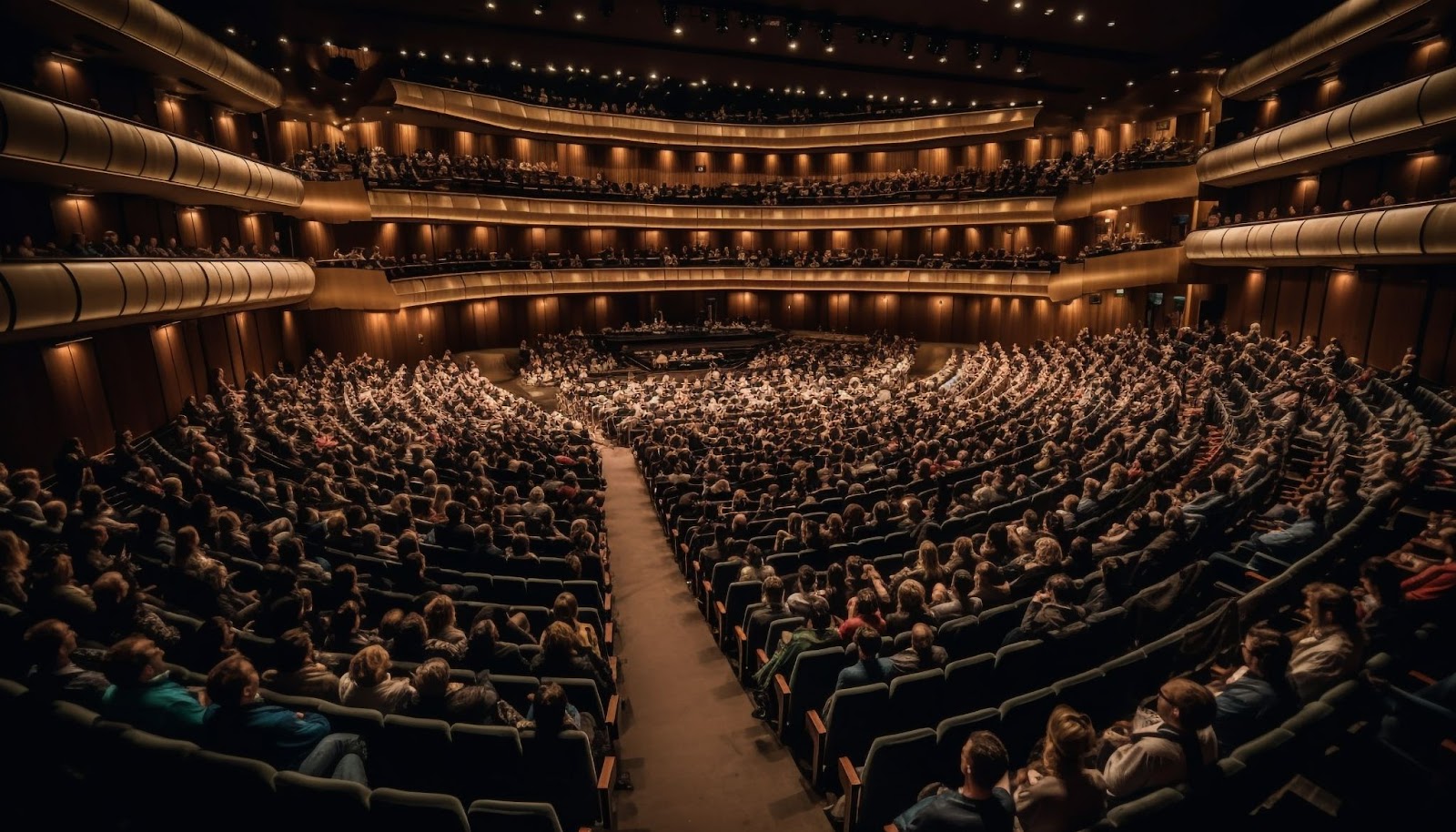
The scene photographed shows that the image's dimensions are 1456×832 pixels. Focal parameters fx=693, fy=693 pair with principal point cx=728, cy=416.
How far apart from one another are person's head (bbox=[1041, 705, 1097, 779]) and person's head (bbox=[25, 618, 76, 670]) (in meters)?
4.28

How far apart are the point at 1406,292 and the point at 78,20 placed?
21.1 meters

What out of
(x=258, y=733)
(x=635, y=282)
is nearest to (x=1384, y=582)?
(x=258, y=733)

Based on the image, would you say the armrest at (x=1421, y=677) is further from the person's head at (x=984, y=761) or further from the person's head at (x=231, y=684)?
the person's head at (x=231, y=684)

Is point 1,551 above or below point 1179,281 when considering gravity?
below

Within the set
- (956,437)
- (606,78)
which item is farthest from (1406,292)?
(606,78)

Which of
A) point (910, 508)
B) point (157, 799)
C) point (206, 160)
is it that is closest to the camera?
point (157, 799)

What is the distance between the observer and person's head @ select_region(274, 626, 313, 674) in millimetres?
3588

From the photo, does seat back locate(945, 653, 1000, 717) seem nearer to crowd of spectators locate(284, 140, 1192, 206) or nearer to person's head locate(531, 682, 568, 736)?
person's head locate(531, 682, 568, 736)

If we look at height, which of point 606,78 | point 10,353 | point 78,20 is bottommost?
point 10,353

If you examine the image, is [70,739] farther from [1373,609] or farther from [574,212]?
[574,212]

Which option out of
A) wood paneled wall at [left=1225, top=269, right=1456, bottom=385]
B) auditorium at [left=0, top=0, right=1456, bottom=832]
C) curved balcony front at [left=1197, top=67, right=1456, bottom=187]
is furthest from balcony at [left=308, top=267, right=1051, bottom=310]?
curved balcony front at [left=1197, top=67, right=1456, bottom=187]

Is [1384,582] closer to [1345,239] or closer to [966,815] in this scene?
[966,815]

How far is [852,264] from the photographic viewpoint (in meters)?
26.1

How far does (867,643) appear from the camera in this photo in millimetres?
4027
